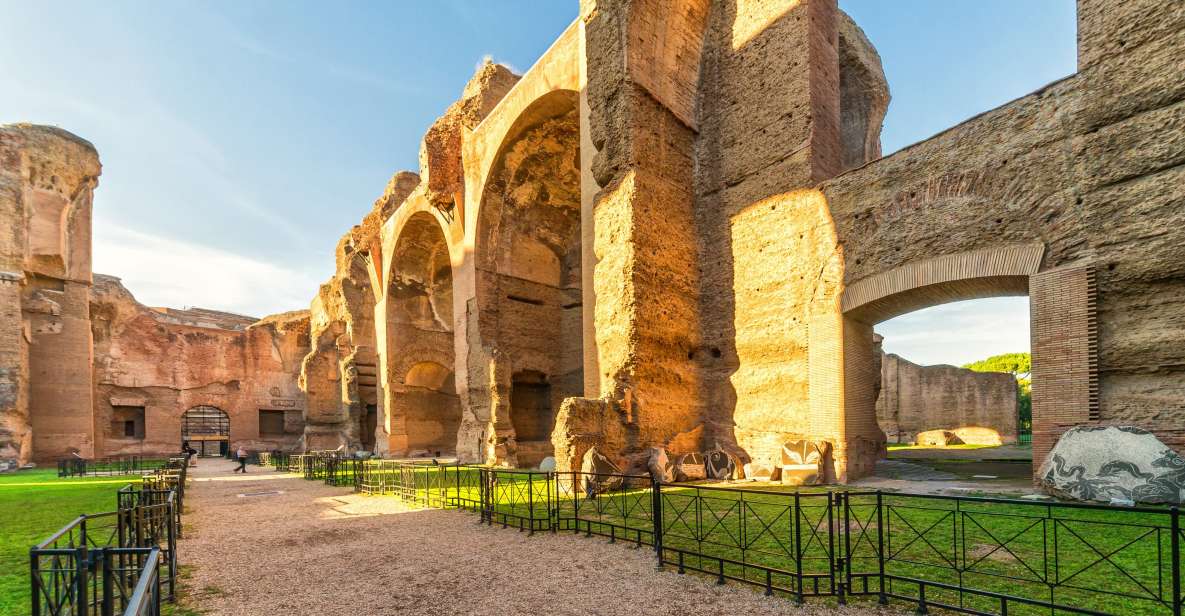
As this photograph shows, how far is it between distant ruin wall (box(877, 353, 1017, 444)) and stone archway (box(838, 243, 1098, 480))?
16.5 metres

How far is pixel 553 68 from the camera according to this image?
1431cm

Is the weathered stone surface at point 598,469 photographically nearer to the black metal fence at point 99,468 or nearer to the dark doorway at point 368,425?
the black metal fence at point 99,468

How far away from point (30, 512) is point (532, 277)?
12568 millimetres

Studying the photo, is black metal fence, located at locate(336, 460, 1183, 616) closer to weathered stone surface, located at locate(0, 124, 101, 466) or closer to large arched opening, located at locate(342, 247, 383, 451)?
large arched opening, located at locate(342, 247, 383, 451)

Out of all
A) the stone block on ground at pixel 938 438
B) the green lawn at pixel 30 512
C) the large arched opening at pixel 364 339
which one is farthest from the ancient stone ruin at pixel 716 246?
the green lawn at pixel 30 512

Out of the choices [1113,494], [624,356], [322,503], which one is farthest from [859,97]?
[322,503]

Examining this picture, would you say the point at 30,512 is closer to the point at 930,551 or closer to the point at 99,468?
the point at 930,551

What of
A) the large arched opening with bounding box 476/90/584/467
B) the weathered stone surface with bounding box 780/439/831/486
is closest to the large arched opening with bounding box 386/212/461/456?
the large arched opening with bounding box 476/90/584/467

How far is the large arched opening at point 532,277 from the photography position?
16391 mm

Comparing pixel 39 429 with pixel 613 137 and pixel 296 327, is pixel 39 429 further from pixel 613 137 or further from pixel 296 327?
pixel 613 137

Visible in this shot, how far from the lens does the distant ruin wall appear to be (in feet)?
75.2

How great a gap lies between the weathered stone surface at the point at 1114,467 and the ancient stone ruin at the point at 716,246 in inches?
11.3

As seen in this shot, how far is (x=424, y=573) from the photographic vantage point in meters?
4.90

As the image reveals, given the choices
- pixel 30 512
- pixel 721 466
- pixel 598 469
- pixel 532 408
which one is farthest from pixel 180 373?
pixel 721 466
